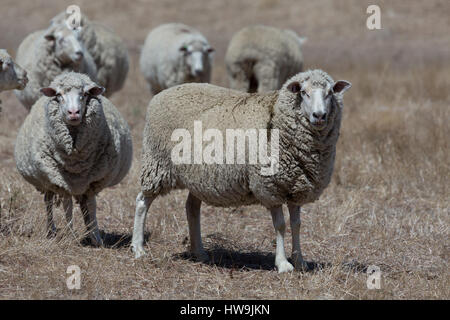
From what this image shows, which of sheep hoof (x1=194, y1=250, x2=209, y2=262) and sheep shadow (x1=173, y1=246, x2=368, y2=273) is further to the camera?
sheep hoof (x1=194, y1=250, x2=209, y2=262)

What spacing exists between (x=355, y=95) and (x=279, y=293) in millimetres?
8794

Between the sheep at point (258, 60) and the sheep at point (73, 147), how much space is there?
427cm

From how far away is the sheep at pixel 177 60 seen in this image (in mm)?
10914

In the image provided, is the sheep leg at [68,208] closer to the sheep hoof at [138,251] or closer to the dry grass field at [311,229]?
the dry grass field at [311,229]

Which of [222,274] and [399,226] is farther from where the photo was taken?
[399,226]

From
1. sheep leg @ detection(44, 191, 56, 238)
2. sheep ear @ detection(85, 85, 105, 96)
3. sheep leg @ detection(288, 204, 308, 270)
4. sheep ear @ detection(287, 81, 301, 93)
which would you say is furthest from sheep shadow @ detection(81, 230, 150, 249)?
sheep ear @ detection(287, 81, 301, 93)

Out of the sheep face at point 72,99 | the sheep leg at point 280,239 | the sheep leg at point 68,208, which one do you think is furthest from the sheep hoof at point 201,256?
the sheep face at point 72,99

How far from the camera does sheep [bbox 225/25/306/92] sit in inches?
403

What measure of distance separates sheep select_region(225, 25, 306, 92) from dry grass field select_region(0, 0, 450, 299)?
129 centimetres

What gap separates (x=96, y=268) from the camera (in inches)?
202

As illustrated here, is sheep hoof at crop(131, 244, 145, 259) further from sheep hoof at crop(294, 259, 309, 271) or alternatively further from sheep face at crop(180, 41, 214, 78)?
sheep face at crop(180, 41, 214, 78)

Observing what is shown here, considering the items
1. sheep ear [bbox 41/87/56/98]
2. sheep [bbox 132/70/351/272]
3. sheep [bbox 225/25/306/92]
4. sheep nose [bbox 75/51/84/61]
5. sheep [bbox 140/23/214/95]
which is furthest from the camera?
sheep [bbox 140/23/214/95]
